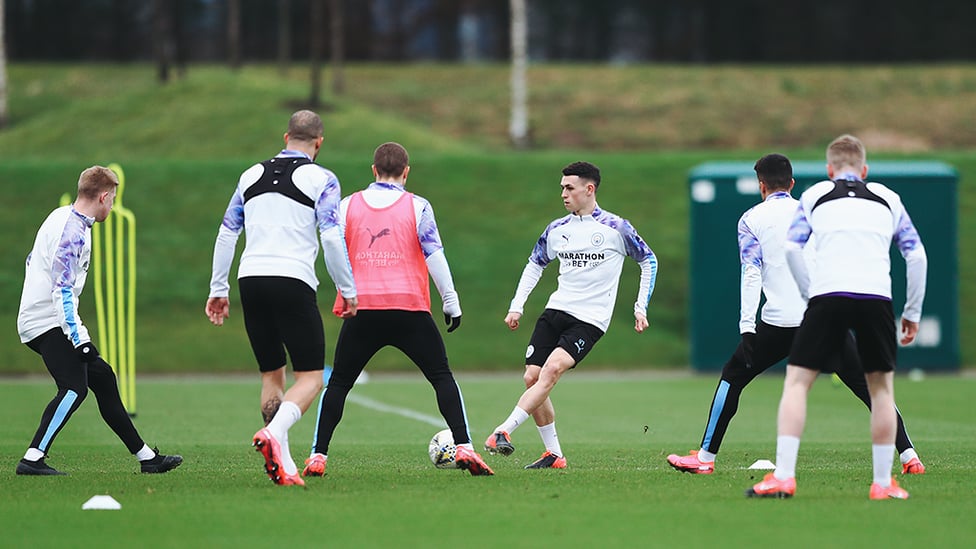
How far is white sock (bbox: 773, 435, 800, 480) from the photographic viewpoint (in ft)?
24.3

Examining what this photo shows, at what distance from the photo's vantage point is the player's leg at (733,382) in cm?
898

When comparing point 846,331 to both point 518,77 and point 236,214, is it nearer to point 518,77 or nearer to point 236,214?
point 236,214

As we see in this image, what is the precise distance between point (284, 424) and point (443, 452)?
173cm

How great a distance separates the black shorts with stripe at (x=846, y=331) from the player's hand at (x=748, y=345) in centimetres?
142

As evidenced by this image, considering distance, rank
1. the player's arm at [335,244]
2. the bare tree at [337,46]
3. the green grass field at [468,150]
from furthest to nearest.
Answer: the bare tree at [337,46] → the green grass field at [468,150] → the player's arm at [335,244]

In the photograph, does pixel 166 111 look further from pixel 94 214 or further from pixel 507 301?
pixel 94 214

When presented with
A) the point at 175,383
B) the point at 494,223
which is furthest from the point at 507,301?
the point at 175,383

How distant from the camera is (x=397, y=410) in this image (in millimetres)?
15758

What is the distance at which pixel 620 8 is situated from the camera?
2232 inches

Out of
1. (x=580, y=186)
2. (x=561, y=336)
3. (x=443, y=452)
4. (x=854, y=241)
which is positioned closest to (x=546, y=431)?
(x=561, y=336)

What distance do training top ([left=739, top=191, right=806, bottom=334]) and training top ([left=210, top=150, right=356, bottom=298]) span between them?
105 inches

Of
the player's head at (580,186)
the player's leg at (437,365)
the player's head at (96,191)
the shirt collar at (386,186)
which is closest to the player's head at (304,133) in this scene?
the shirt collar at (386,186)

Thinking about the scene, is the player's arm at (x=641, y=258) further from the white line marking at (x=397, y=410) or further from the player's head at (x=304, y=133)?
the white line marking at (x=397, y=410)

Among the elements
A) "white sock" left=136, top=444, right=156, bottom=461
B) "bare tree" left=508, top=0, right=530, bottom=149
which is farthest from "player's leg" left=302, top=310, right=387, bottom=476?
"bare tree" left=508, top=0, right=530, bottom=149
